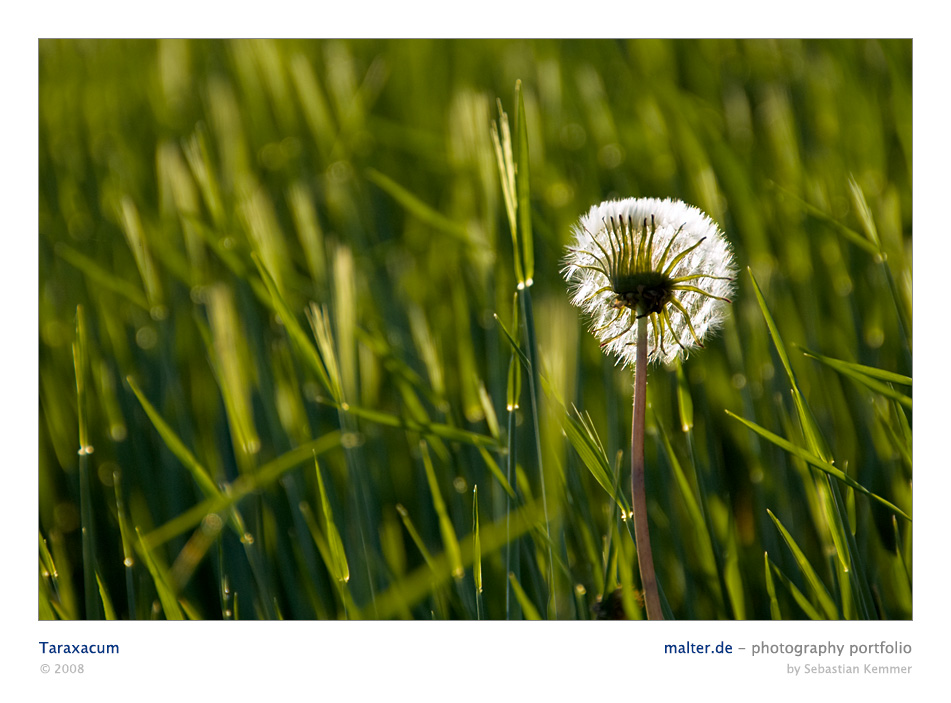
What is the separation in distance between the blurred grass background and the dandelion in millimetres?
37

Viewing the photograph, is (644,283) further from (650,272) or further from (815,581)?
(815,581)

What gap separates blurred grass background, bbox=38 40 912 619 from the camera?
0.47 meters

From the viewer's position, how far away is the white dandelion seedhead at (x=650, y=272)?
1.14 ft

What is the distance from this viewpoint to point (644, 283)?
34cm

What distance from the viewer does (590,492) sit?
513mm

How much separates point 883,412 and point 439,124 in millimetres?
576

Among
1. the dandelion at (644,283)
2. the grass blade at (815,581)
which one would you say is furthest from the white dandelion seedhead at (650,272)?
the grass blade at (815,581)

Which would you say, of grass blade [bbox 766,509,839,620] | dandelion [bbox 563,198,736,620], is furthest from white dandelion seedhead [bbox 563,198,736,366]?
grass blade [bbox 766,509,839,620]

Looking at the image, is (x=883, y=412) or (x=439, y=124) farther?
(x=439, y=124)

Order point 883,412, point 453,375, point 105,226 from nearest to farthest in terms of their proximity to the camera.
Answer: point 883,412 → point 453,375 → point 105,226

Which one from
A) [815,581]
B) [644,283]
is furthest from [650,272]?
[815,581]

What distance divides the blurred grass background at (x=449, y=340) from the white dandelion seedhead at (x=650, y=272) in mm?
37
